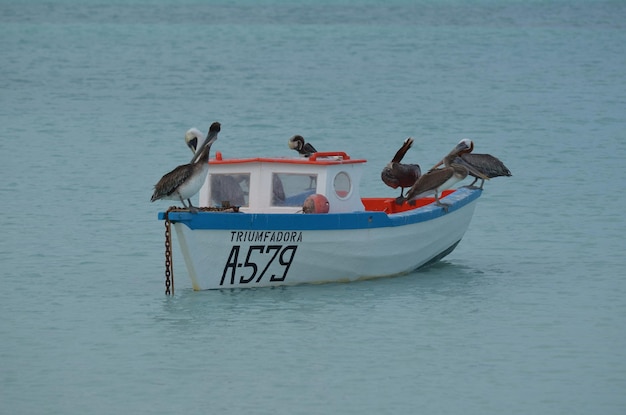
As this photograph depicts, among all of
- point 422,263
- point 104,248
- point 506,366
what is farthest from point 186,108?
point 506,366

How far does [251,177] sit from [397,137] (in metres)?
20.4

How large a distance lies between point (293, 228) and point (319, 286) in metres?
1.25

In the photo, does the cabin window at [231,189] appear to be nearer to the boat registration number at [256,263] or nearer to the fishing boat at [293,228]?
the fishing boat at [293,228]

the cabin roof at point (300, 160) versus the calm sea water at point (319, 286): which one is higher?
the cabin roof at point (300, 160)

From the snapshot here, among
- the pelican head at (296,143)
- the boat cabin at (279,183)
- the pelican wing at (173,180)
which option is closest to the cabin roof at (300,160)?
the boat cabin at (279,183)

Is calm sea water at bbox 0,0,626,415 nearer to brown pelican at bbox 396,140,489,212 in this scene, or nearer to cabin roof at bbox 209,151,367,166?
brown pelican at bbox 396,140,489,212

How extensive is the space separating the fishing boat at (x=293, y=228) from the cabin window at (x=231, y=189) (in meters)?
0.01

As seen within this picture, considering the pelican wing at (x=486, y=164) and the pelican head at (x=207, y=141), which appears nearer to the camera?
the pelican head at (x=207, y=141)

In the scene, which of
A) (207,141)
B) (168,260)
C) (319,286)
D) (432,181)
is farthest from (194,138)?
(432,181)

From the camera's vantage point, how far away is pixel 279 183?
19.8 m

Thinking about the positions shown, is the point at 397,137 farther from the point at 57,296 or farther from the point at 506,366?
the point at 506,366

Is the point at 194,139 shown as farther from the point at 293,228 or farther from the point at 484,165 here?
the point at 484,165

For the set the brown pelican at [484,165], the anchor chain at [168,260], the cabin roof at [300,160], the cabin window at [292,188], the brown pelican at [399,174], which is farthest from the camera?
the brown pelican at [484,165]

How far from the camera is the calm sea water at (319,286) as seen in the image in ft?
52.1
